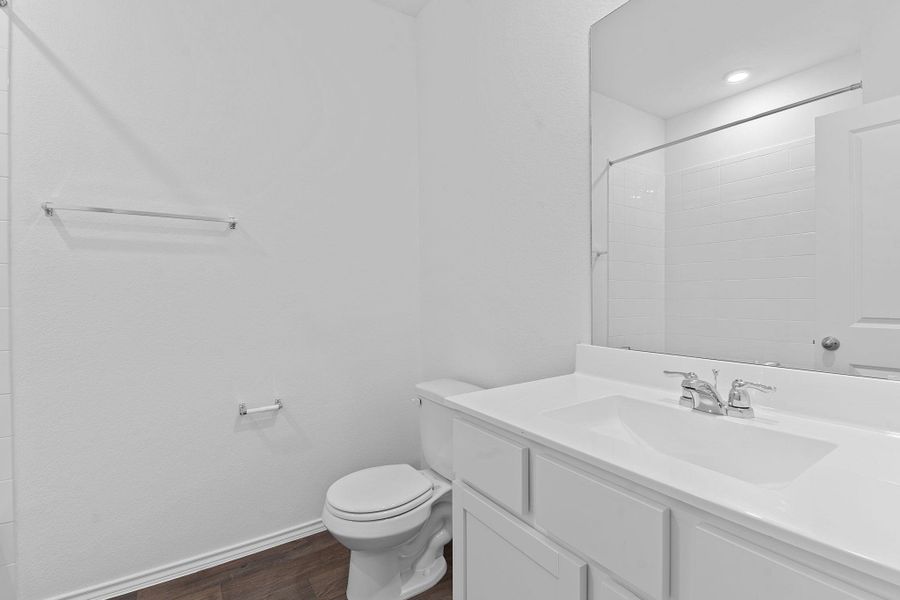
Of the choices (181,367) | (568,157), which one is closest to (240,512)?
(181,367)

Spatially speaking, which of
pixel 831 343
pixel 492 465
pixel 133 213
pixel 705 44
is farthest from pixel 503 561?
pixel 133 213

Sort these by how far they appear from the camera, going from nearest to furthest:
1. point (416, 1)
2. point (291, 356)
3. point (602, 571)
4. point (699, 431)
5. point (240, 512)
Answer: point (602, 571), point (699, 431), point (240, 512), point (291, 356), point (416, 1)

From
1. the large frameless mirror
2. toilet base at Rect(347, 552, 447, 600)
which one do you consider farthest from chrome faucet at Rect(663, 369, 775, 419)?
toilet base at Rect(347, 552, 447, 600)

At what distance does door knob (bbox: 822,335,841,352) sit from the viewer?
92 centimetres

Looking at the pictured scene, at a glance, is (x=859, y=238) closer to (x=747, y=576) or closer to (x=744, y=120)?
(x=744, y=120)

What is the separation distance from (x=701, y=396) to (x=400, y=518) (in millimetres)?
1042

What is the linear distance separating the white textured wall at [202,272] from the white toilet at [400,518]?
0.46m

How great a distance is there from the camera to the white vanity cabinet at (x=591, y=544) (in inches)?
21.1

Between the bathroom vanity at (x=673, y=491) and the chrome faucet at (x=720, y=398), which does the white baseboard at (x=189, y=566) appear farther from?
the chrome faucet at (x=720, y=398)

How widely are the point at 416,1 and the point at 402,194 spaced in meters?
0.96

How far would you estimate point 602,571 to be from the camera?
0.77m

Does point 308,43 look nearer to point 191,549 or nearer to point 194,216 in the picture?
point 194,216

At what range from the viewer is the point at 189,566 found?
170 centimetres

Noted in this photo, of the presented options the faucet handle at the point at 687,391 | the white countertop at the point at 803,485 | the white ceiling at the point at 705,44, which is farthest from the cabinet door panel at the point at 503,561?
the white ceiling at the point at 705,44
